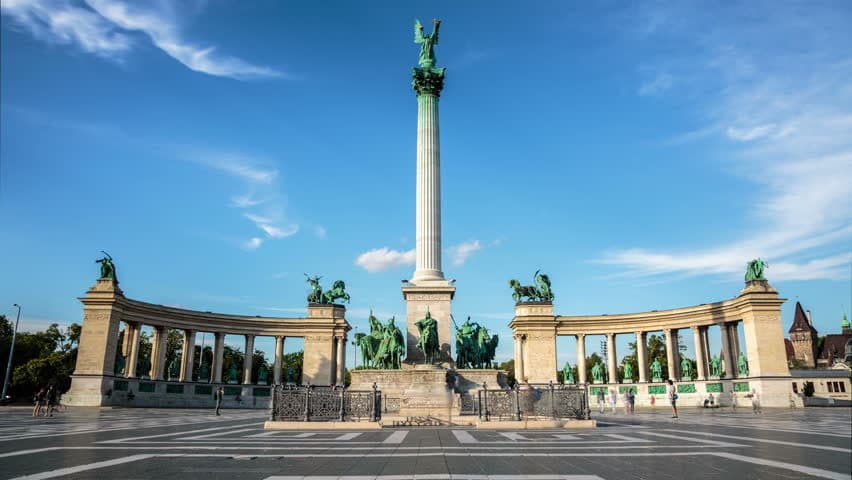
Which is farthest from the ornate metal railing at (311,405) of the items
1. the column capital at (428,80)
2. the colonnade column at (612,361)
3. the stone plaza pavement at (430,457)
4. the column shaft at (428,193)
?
the colonnade column at (612,361)

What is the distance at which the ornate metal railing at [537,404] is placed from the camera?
77.6 ft

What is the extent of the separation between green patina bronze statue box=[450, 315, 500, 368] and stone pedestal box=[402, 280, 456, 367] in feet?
2.49

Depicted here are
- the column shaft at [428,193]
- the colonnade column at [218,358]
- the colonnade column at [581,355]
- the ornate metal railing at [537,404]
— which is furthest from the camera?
the colonnade column at [581,355]

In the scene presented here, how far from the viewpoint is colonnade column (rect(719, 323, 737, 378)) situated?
59469 millimetres

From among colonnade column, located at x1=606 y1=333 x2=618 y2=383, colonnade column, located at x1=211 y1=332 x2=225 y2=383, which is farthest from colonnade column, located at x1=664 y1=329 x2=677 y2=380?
colonnade column, located at x1=211 y1=332 x2=225 y2=383

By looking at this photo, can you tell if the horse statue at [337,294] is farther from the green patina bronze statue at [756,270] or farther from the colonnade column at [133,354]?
the green patina bronze statue at [756,270]

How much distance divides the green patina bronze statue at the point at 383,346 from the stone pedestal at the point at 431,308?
115 centimetres

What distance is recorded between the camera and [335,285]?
7244cm

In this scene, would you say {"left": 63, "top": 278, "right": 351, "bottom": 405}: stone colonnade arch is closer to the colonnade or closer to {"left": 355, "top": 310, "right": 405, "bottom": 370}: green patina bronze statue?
the colonnade

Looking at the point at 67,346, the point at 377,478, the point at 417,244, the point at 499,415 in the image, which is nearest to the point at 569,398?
the point at 499,415

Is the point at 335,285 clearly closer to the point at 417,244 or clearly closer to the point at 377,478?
the point at 417,244

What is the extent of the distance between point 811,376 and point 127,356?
3953 inches

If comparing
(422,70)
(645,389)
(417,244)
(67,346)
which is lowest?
(645,389)

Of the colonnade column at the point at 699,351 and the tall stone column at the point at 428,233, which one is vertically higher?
the tall stone column at the point at 428,233
